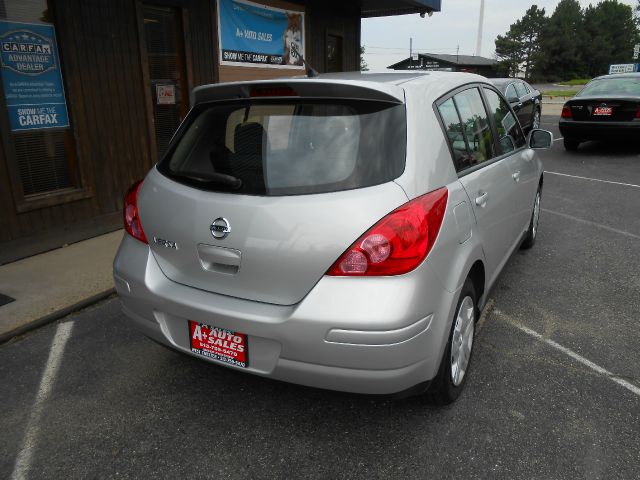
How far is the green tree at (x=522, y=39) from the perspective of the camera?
9662cm

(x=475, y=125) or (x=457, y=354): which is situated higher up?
(x=475, y=125)

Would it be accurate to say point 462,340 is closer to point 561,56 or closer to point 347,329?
point 347,329

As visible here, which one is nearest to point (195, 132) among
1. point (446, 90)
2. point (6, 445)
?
point (446, 90)

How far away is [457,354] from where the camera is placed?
2693 millimetres

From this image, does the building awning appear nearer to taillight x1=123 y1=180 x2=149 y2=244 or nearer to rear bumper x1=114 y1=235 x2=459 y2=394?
taillight x1=123 y1=180 x2=149 y2=244

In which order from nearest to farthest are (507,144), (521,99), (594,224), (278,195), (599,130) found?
1. (278,195)
2. (507,144)
3. (594,224)
4. (599,130)
5. (521,99)

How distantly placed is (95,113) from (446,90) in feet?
14.5

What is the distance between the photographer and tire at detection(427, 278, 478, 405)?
8.20 ft

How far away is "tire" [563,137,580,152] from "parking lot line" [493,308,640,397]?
926cm

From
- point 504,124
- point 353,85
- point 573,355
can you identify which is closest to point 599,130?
point 504,124

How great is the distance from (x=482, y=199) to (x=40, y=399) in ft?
8.82

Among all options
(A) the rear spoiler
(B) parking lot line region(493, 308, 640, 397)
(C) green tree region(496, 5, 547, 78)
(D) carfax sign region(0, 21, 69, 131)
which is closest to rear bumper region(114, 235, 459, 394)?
(A) the rear spoiler

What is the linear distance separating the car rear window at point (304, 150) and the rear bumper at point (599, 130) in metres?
9.94

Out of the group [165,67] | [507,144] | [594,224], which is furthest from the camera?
[165,67]
